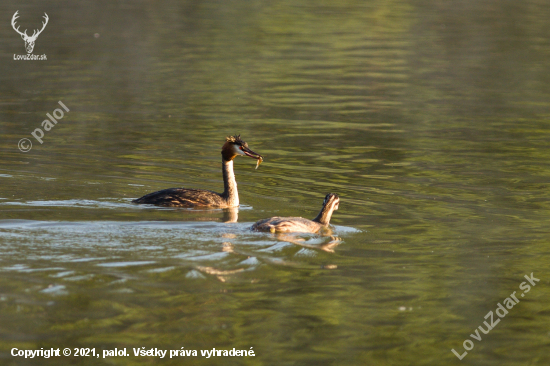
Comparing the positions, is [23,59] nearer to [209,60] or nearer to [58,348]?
[209,60]

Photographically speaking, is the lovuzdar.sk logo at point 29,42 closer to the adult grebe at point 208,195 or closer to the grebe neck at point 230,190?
the adult grebe at point 208,195

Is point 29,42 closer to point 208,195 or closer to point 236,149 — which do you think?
point 236,149

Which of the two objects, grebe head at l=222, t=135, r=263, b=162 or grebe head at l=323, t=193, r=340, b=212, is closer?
grebe head at l=323, t=193, r=340, b=212

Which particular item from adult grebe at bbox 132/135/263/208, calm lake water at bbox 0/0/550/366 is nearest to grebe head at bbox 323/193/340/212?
calm lake water at bbox 0/0/550/366

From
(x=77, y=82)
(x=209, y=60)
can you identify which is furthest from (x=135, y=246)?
(x=209, y=60)

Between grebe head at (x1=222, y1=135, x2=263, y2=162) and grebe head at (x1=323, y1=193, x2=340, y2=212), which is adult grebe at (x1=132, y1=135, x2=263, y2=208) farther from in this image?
grebe head at (x1=323, y1=193, x2=340, y2=212)

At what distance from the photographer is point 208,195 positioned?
1232cm

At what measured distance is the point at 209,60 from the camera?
3047 centimetres

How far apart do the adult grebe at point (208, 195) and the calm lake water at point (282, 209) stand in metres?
0.24

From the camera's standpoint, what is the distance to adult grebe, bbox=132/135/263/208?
11992mm

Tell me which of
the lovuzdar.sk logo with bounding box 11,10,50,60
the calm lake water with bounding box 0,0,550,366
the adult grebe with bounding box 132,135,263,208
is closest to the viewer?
the calm lake water with bounding box 0,0,550,366

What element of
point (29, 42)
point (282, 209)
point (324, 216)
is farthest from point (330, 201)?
point (29, 42)

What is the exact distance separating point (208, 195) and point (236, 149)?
98cm

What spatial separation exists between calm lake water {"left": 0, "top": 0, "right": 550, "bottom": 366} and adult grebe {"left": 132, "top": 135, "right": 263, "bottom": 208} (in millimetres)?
240
